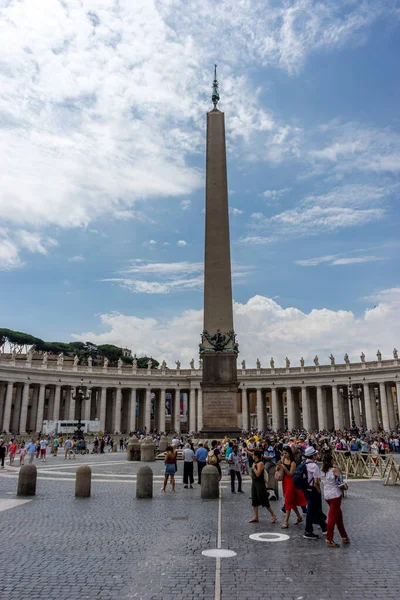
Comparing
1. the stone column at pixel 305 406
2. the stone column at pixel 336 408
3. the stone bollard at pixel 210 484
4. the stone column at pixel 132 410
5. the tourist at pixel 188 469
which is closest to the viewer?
the stone bollard at pixel 210 484

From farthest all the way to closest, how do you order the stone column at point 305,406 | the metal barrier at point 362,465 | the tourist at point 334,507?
the stone column at point 305,406
the metal barrier at point 362,465
the tourist at point 334,507

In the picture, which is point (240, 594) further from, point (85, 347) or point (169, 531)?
point (85, 347)

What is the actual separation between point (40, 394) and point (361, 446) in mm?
50699

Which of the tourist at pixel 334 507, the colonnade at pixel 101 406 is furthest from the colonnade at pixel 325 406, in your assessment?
the tourist at pixel 334 507

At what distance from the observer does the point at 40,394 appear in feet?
210

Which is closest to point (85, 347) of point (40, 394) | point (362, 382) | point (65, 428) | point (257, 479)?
point (40, 394)

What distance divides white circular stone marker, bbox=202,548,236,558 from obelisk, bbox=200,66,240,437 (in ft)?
56.4

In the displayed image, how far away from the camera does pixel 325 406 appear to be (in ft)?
226

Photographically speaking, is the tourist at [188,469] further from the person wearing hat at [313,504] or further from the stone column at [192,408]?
the stone column at [192,408]

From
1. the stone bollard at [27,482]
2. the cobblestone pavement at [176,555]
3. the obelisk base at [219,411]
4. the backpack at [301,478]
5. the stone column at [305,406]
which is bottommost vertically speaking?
the cobblestone pavement at [176,555]

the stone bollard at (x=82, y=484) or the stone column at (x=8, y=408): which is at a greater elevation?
the stone column at (x=8, y=408)

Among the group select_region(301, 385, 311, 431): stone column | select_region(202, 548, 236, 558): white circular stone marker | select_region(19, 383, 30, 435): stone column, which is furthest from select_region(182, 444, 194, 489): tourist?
select_region(301, 385, 311, 431): stone column

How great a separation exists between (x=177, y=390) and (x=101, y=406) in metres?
11.7

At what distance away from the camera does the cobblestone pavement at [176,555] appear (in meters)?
5.53
